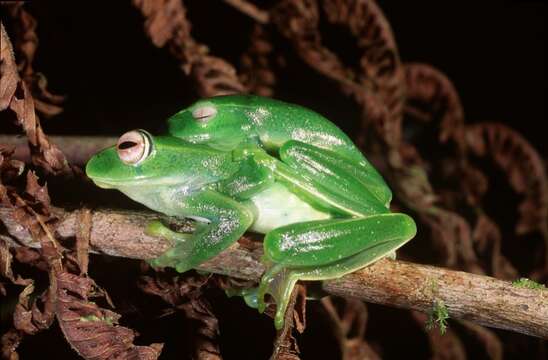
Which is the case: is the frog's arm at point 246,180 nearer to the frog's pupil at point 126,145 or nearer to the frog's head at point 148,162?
the frog's head at point 148,162

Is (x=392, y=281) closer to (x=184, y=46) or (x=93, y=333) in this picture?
(x=93, y=333)

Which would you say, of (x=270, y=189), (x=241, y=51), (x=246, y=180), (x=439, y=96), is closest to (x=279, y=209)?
(x=270, y=189)

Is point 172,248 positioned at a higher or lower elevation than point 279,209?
lower

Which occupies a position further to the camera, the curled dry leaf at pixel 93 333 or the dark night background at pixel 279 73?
the dark night background at pixel 279 73

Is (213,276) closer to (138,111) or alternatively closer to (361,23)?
(361,23)

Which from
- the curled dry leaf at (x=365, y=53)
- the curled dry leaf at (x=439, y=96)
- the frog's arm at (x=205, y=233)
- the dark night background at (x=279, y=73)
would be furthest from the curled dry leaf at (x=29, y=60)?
the curled dry leaf at (x=439, y=96)

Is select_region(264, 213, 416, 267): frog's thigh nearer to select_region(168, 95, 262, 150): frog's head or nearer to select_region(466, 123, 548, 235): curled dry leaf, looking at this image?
select_region(168, 95, 262, 150): frog's head
